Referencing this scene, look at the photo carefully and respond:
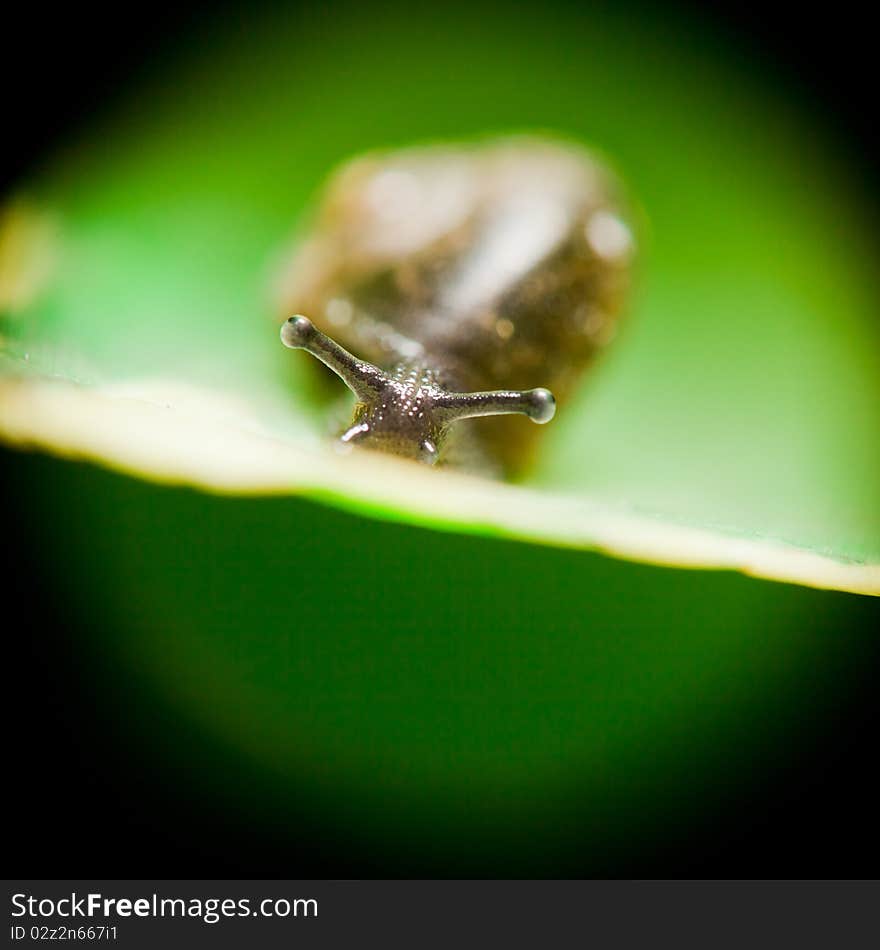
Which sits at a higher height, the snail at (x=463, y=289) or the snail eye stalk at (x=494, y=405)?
the snail at (x=463, y=289)

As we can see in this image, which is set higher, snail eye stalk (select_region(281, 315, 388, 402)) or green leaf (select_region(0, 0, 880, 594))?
green leaf (select_region(0, 0, 880, 594))

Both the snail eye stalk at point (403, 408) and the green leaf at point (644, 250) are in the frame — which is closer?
the snail eye stalk at point (403, 408)

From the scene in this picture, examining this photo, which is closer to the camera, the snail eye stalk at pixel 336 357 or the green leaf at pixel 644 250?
the snail eye stalk at pixel 336 357

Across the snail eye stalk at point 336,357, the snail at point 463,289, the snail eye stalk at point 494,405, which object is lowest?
the snail eye stalk at point 494,405

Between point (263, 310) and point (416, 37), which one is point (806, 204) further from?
point (263, 310)

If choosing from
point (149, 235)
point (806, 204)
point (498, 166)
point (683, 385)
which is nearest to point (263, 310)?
point (149, 235)

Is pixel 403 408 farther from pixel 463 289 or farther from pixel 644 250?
pixel 644 250

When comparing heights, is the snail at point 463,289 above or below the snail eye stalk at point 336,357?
above

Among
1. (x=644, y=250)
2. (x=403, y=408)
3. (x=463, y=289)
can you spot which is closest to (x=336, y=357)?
(x=403, y=408)
